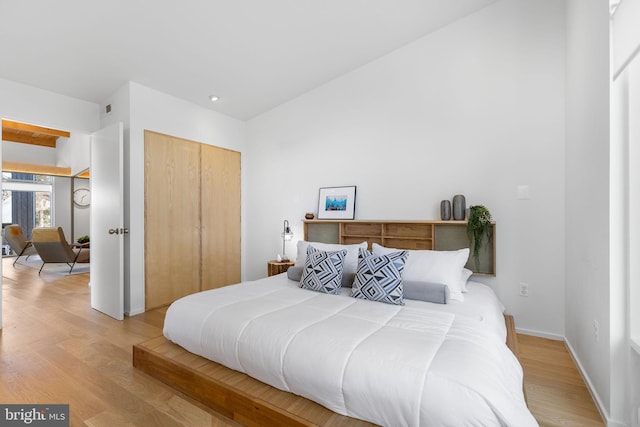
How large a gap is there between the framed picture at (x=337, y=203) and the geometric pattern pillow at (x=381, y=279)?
4.76 feet

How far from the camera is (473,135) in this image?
319 cm

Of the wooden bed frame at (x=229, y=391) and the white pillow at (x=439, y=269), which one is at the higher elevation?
the white pillow at (x=439, y=269)

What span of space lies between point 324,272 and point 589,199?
197cm

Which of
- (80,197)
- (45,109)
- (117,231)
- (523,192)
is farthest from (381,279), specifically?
(80,197)

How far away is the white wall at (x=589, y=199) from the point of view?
1.76 meters

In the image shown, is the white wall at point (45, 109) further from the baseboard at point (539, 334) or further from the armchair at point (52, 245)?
the baseboard at point (539, 334)

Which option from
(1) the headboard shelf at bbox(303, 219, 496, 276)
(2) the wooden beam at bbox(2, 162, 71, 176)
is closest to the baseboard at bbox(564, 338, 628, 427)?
(1) the headboard shelf at bbox(303, 219, 496, 276)

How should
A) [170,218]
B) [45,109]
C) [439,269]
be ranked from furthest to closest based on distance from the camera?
[170,218], [45,109], [439,269]

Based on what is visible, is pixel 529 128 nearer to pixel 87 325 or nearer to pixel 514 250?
pixel 514 250

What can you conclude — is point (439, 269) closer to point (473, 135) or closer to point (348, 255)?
point (348, 255)

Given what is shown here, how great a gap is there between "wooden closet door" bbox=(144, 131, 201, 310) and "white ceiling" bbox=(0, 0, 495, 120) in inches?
30.1

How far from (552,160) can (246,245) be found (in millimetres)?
4189

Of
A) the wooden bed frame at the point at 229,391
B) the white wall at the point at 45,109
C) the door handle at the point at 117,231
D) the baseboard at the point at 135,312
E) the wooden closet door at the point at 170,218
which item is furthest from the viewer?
the wooden closet door at the point at 170,218

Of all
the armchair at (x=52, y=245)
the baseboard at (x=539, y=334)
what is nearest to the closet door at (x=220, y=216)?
the armchair at (x=52, y=245)
